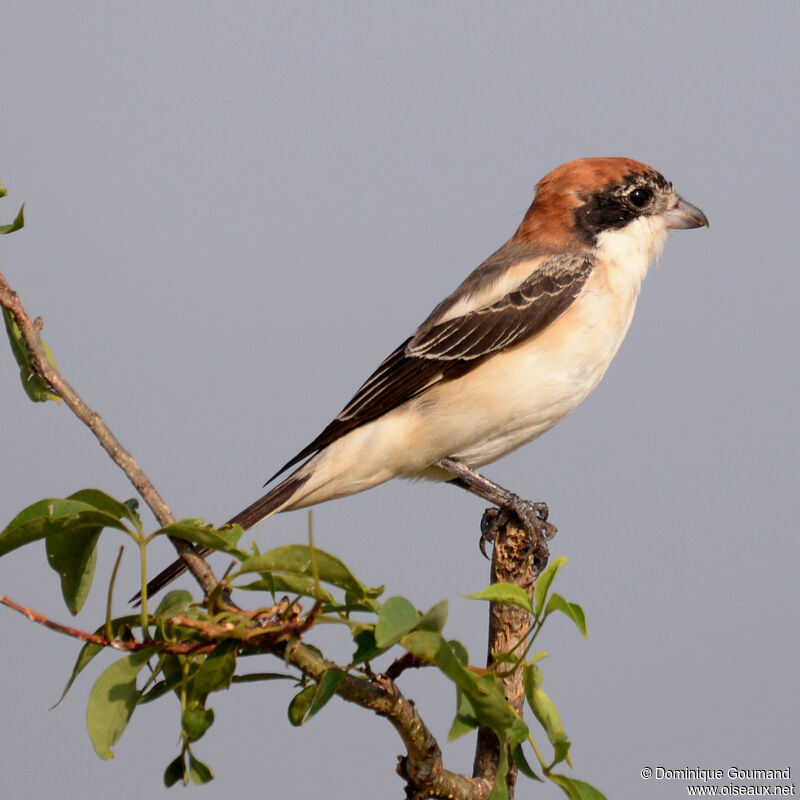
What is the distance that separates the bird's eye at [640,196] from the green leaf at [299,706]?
9.01ft

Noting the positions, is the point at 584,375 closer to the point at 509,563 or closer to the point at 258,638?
the point at 509,563

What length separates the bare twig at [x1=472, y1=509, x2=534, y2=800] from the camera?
95.8 inches

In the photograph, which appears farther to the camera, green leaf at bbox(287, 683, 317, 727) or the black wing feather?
the black wing feather

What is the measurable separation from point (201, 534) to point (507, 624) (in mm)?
1218

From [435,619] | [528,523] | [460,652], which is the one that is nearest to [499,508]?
[528,523]

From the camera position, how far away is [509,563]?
295 cm

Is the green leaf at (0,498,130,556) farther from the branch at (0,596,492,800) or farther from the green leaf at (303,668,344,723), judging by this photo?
the green leaf at (303,668,344,723)

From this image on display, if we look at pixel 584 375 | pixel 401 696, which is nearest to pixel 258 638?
pixel 401 696

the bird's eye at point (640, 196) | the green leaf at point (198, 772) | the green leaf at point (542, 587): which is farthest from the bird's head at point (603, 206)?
the green leaf at point (198, 772)

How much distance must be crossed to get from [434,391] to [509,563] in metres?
0.94

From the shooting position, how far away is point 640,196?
4047mm

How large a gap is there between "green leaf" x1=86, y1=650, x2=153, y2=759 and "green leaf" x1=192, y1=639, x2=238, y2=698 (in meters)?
0.09

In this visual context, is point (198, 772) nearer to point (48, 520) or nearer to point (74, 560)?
point (74, 560)

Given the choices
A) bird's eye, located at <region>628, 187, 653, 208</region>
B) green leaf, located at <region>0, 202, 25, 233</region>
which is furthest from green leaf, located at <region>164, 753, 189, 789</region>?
bird's eye, located at <region>628, 187, 653, 208</region>
